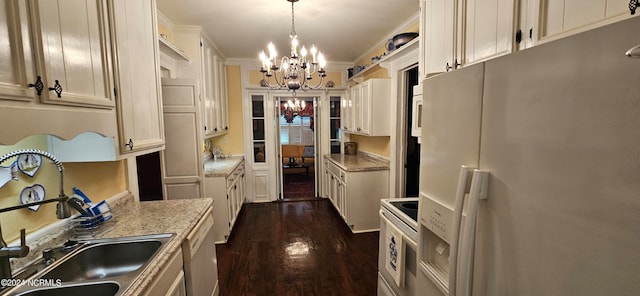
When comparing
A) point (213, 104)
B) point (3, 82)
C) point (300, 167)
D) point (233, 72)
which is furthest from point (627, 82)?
point (300, 167)

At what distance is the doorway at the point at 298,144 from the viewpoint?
6.62m

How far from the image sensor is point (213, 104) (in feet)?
11.8

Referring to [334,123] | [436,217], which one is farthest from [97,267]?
[334,123]

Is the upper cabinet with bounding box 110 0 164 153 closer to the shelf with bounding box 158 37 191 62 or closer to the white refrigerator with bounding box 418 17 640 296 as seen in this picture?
the shelf with bounding box 158 37 191 62

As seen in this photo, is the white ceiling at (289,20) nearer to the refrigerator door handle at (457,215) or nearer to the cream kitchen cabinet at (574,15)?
the cream kitchen cabinet at (574,15)

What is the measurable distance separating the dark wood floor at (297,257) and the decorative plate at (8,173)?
1681 mm

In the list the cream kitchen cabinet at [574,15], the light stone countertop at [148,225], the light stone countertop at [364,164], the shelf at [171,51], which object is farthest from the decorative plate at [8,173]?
the light stone countertop at [364,164]

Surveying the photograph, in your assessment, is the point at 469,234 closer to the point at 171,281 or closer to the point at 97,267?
the point at 171,281

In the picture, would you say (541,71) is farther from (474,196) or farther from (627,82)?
(474,196)

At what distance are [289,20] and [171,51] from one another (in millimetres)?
1277

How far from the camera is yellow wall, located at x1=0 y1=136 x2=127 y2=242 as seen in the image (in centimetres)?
116

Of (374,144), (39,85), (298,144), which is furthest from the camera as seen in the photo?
(298,144)

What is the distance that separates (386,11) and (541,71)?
2.39 metres

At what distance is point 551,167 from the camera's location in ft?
1.93
